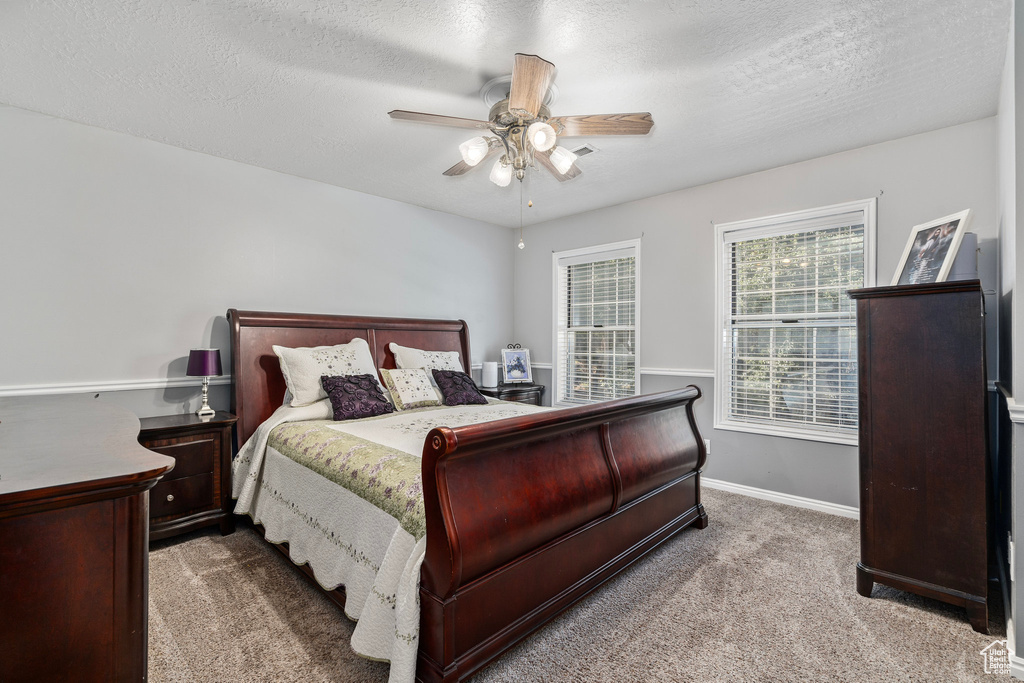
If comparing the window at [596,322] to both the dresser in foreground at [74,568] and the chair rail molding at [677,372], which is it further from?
the dresser in foreground at [74,568]

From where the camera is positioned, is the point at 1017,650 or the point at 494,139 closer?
the point at 1017,650

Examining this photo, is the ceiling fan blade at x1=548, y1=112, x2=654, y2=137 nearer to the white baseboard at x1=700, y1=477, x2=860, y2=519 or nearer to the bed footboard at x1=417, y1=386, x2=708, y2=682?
the bed footboard at x1=417, y1=386, x2=708, y2=682

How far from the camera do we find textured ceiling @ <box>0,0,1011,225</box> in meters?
1.91

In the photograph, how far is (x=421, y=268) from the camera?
4.60 meters

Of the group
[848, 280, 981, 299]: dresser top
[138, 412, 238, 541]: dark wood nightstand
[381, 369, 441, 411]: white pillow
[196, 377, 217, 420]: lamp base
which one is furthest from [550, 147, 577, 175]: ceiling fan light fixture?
[196, 377, 217, 420]: lamp base

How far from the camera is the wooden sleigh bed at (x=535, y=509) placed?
1598 mm

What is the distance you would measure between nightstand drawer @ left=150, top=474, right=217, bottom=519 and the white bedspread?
0.55 ft

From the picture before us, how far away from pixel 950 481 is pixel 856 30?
2005 mm

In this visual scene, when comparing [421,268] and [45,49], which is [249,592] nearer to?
[45,49]

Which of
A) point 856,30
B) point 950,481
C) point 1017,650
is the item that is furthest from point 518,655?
point 856,30

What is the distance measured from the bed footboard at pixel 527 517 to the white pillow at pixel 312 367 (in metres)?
1.94

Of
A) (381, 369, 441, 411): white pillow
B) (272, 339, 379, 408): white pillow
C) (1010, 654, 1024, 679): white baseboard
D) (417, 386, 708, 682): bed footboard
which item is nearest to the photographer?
(417, 386, 708, 682): bed footboard

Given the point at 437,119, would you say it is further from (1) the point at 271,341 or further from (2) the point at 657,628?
(2) the point at 657,628

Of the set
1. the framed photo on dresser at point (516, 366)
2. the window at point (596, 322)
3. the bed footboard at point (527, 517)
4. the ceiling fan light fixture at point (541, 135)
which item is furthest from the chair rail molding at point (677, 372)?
the ceiling fan light fixture at point (541, 135)
